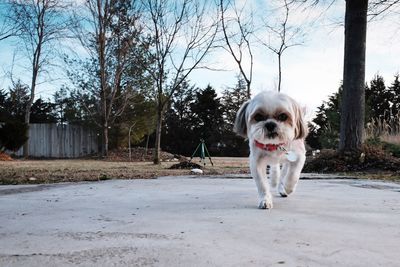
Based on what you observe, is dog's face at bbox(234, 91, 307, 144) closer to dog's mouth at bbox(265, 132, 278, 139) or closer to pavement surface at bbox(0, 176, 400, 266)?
dog's mouth at bbox(265, 132, 278, 139)

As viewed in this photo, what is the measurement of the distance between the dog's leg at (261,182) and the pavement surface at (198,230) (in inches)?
3.0

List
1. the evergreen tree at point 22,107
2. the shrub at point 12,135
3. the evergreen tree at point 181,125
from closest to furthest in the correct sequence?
the shrub at point 12,135 → the evergreen tree at point 22,107 → the evergreen tree at point 181,125

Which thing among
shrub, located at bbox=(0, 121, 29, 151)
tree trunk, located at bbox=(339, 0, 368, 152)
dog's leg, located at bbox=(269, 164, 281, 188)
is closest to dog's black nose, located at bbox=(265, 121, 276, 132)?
dog's leg, located at bbox=(269, 164, 281, 188)

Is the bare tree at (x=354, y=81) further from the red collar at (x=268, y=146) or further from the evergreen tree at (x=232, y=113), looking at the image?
the evergreen tree at (x=232, y=113)

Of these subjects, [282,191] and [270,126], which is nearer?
[270,126]

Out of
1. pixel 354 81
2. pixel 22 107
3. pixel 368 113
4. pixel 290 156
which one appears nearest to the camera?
pixel 290 156

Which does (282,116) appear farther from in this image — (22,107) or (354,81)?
(22,107)

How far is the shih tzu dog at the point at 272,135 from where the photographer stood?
3076mm

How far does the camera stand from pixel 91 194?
3.89m

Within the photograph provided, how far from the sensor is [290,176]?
137 inches

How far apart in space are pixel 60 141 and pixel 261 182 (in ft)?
71.7

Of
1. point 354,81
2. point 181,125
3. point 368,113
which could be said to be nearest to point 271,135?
point 354,81

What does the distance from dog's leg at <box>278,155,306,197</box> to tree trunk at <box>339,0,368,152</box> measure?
4848 mm

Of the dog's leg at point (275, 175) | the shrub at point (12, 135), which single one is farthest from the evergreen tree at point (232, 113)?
the dog's leg at point (275, 175)
